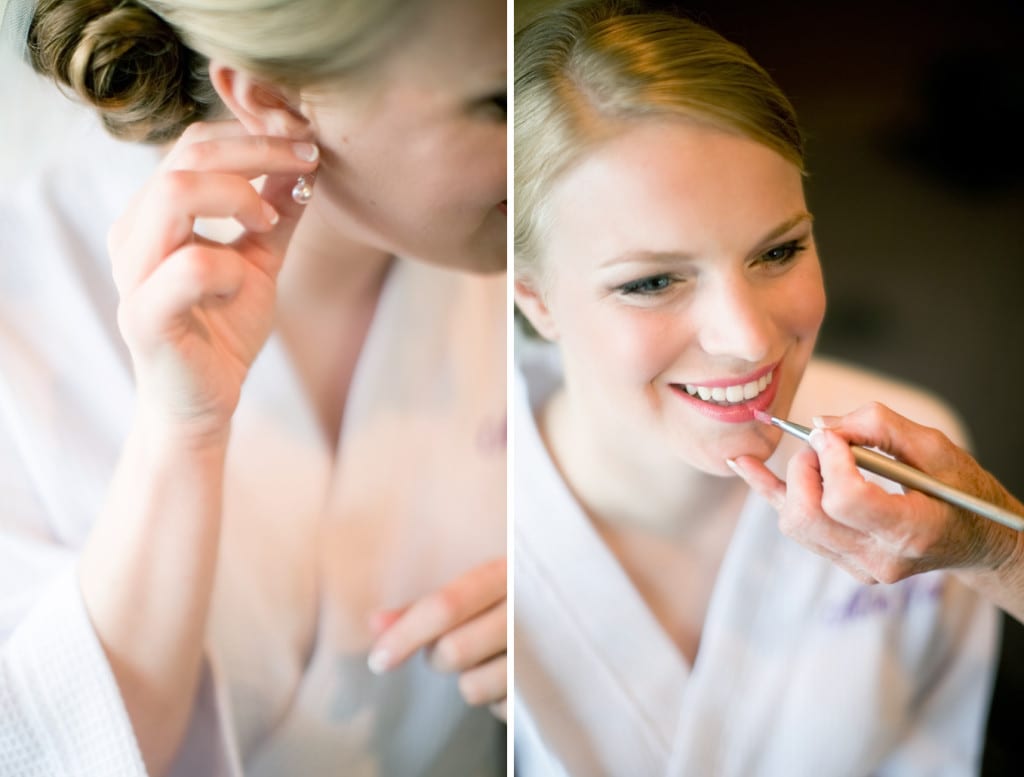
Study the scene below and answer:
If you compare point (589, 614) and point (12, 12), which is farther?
point (589, 614)

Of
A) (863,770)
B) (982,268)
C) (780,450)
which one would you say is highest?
(982,268)

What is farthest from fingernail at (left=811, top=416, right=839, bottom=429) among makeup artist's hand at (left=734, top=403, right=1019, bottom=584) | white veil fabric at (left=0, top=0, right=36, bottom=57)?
white veil fabric at (left=0, top=0, right=36, bottom=57)

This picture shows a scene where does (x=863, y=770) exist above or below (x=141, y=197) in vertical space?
below

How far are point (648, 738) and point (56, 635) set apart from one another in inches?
22.0

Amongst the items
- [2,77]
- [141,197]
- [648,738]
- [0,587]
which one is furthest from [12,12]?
[648,738]

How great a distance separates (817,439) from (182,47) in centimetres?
64

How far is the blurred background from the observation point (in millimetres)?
875

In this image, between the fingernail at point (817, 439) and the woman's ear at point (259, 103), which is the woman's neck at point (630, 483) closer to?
the fingernail at point (817, 439)

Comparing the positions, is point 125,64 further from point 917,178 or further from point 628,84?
point 917,178

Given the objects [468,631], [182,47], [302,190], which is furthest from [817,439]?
[182,47]

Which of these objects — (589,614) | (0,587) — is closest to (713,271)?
(589,614)

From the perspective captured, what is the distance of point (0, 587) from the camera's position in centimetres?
88

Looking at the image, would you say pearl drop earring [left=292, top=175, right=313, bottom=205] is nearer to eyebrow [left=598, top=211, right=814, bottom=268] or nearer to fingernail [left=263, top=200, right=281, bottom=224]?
fingernail [left=263, top=200, right=281, bottom=224]

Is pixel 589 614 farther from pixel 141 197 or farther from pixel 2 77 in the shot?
pixel 2 77
